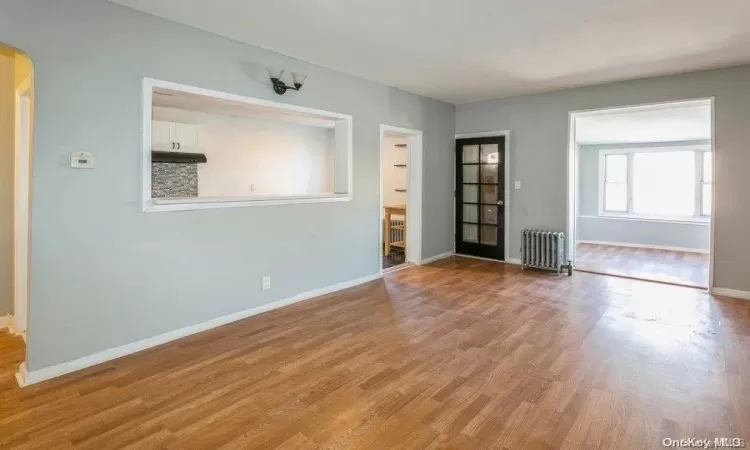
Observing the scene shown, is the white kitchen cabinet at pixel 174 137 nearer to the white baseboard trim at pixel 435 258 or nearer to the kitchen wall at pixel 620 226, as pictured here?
the white baseboard trim at pixel 435 258

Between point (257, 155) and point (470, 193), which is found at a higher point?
point (257, 155)

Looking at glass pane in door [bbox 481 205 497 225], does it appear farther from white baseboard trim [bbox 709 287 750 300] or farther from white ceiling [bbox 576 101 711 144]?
white baseboard trim [bbox 709 287 750 300]

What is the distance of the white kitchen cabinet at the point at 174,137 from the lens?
6.34m

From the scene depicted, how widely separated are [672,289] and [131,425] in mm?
5641

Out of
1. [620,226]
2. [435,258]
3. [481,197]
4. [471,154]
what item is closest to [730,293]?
[481,197]

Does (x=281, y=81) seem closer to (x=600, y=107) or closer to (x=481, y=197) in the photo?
(x=481, y=197)

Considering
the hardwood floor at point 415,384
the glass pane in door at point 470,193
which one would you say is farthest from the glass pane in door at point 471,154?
→ the hardwood floor at point 415,384

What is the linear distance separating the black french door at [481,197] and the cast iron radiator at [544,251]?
556 millimetres

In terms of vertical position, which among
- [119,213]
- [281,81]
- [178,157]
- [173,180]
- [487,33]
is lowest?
[119,213]

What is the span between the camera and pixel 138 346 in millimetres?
3238

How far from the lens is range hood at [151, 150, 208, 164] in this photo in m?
6.21

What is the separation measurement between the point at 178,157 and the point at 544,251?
18.3ft

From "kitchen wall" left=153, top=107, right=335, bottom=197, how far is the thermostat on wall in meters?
3.91

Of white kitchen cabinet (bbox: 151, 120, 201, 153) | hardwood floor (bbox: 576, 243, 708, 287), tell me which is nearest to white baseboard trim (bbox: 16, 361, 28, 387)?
white kitchen cabinet (bbox: 151, 120, 201, 153)
